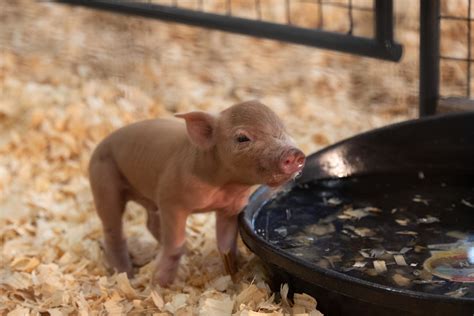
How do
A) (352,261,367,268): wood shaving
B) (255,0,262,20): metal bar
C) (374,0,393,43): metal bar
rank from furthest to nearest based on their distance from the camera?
(255,0,262,20): metal bar < (374,0,393,43): metal bar < (352,261,367,268): wood shaving

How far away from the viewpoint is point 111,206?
2.51 m

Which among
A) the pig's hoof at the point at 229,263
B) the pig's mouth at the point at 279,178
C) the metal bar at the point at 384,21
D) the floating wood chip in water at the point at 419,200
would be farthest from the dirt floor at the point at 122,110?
the metal bar at the point at 384,21

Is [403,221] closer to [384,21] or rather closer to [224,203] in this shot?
[224,203]

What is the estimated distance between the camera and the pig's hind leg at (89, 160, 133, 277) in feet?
8.17

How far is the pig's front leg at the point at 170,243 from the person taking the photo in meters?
2.24

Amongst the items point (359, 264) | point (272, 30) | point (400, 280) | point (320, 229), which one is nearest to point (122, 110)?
point (272, 30)

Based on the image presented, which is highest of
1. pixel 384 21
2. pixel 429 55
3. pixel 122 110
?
pixel 384 21

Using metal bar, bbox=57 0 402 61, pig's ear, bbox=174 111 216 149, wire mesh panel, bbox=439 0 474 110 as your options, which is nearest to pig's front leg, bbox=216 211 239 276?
pig's ear, bbox=174 111 216 149

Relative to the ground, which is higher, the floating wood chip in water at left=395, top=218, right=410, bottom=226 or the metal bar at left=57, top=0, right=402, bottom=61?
the metal bar at left=57, top=0, right=402, bottom=61

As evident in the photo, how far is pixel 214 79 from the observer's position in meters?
3.96

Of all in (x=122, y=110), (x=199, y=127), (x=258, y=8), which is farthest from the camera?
(x=258, y=8)

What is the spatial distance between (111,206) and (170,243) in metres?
0.31

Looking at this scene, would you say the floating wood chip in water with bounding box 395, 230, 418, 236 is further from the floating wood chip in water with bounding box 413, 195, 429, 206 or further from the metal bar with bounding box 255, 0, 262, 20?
the metal bar with bounding box 255, 0, 262, 20

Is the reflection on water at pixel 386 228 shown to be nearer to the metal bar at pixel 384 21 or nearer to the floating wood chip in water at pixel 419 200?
the floating wood chip in water at pixel 419 200
